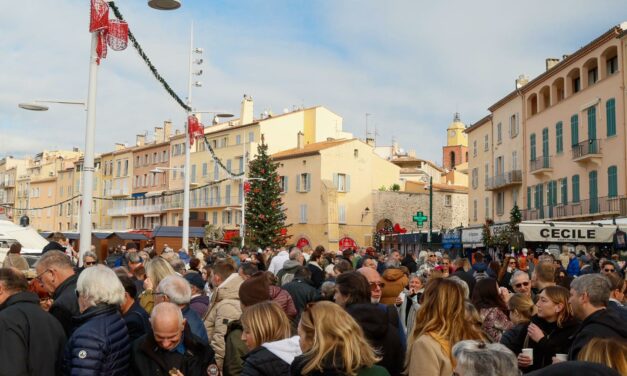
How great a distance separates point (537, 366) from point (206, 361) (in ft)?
8.01

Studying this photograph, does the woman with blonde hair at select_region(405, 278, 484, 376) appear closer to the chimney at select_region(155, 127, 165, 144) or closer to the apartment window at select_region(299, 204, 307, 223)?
the apartment window at select_region(299, 204, 307, 223)

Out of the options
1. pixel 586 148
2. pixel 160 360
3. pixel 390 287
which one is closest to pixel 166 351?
pixel 160 360

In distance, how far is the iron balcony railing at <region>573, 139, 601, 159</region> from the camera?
35.1 m

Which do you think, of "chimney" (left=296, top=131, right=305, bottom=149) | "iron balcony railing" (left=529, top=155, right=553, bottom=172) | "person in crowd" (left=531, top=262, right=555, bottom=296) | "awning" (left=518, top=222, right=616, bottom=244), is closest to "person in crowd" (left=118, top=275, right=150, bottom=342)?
"person in crowd" (left=531, top=262, right=555, bottom=296)

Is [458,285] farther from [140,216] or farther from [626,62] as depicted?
[140,216]

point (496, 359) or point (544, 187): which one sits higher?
point (544, 187)

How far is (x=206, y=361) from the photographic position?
472 cm

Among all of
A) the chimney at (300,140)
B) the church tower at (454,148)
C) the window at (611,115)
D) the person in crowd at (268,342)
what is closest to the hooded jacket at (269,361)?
the person in crowd at (268,342)

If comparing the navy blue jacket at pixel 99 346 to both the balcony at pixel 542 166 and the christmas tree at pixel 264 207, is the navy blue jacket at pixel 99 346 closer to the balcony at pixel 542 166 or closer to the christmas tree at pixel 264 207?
the balcony at pixel 542 166

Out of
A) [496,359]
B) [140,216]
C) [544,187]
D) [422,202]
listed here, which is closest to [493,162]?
[544,187]

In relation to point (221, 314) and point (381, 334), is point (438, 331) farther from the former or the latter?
point (221, 314)

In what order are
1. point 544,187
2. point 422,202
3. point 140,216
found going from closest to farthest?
point 544,187, point 422,202, point 140,216

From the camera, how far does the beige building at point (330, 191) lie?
5834 centimetres

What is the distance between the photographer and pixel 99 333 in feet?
14.9
